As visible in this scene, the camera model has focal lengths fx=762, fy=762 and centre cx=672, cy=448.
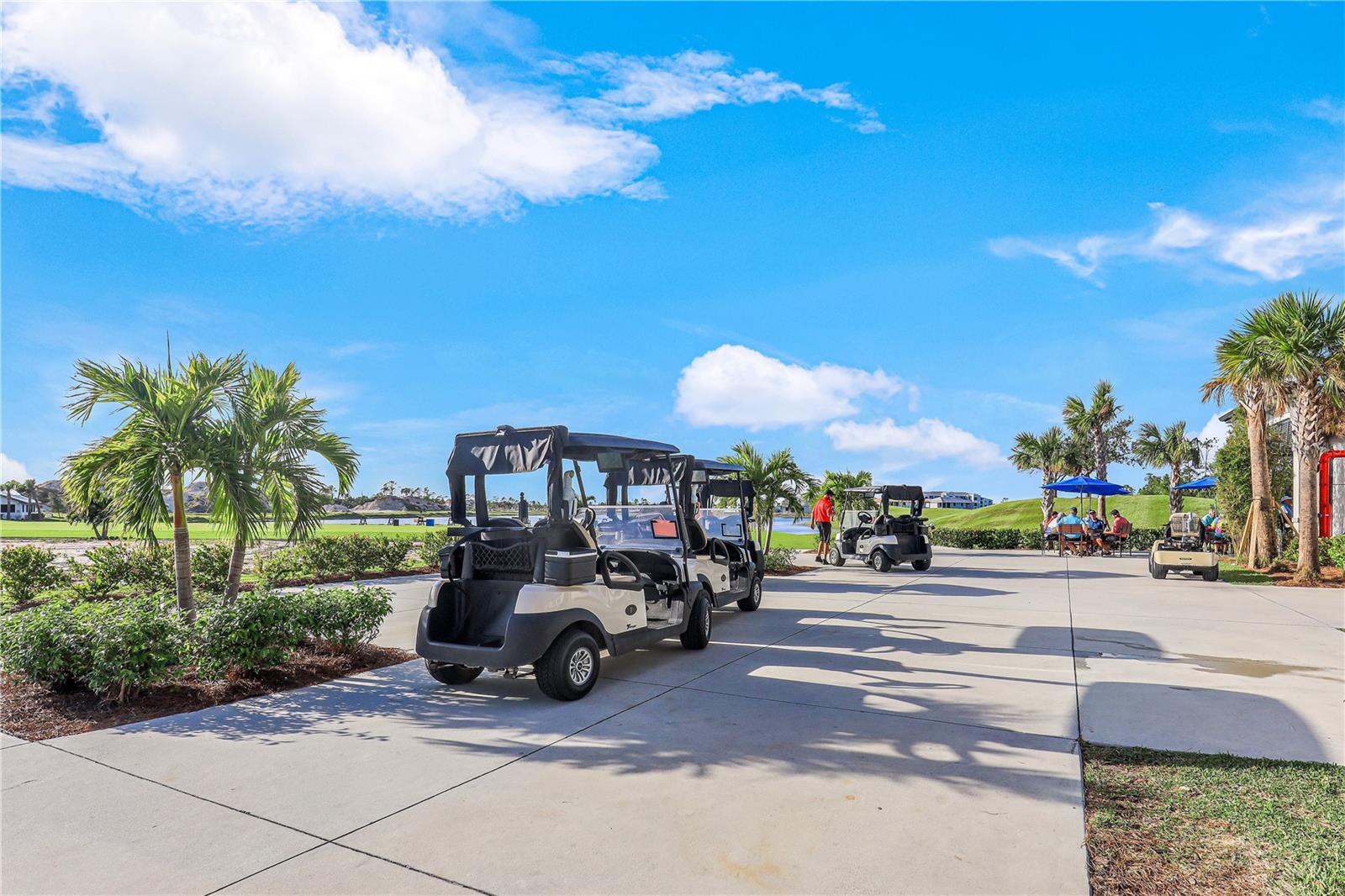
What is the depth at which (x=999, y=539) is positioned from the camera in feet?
97.0

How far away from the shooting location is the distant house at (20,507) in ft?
231

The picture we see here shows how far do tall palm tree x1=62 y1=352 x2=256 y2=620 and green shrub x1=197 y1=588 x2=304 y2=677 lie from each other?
0.68 metres

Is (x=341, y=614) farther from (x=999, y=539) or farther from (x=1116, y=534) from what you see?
(x=999, y=539)

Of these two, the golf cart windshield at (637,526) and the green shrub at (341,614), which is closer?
the green shrub at (341,614)

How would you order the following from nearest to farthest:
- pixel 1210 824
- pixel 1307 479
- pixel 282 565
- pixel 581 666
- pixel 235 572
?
pixel 1210 824, pixel 581 666, pixel 235 572, pixel 282 565, pixel 1307 479

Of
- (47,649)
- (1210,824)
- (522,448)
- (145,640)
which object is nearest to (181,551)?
(47,649)

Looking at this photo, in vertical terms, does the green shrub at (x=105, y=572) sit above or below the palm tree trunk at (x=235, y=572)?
below

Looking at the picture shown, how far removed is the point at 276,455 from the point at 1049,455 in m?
42.9

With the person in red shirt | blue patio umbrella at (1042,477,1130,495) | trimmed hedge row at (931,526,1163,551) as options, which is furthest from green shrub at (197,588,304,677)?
trimmed hedge row at (931,526,1163,551)

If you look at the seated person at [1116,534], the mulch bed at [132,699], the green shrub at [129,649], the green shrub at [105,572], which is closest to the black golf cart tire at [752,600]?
the mulch bed at [132,699]

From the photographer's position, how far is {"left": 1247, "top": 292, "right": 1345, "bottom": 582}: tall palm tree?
15.2m

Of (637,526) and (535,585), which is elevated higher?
(637,526)

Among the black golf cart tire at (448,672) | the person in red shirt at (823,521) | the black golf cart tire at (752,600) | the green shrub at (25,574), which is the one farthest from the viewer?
the person in red shirt at (823,521)

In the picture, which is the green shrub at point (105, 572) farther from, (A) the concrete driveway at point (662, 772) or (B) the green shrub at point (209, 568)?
(A) the concrete driveway at point (662, 772)
